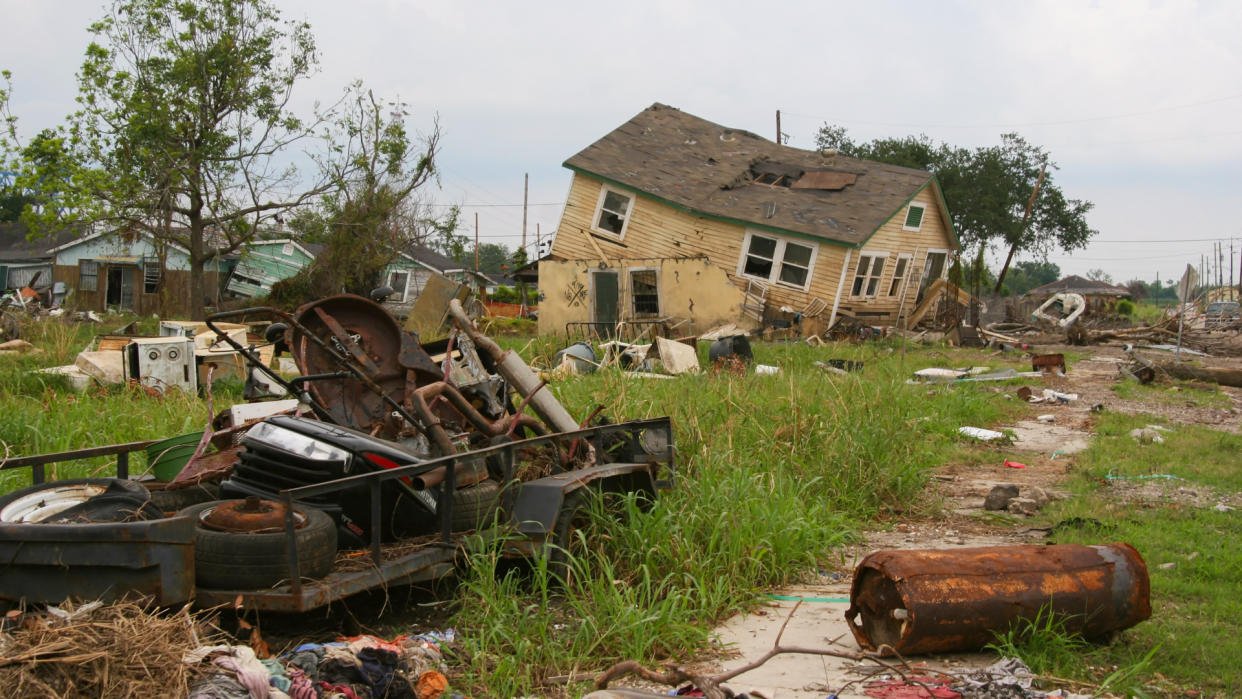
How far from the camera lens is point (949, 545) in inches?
265

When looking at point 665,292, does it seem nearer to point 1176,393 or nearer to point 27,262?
point 1176,393

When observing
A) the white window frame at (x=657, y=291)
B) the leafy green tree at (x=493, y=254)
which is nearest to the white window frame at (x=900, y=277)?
the white window frame at (x=657, y=291)

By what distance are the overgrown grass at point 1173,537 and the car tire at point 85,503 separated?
4094 millimetres

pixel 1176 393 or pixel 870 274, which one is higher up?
pixel 870 274

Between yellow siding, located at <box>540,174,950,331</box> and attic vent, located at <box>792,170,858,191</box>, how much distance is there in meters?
1.93

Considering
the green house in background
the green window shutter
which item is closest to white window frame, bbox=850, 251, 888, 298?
the green window shutter

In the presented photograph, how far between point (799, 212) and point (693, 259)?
340cm

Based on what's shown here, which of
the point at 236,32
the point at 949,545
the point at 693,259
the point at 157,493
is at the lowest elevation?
the point at 949,545

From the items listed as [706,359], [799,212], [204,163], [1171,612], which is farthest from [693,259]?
[1171,612]

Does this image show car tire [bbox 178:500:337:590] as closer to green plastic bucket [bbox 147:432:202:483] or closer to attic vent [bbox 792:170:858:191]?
green plastic bucket [bbox 147:432:202:483]

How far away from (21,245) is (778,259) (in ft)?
134

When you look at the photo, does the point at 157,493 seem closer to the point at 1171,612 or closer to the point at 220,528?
the point at 220,528

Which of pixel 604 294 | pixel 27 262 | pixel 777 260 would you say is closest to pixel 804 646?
pixel 777 260

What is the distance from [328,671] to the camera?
359 cm
